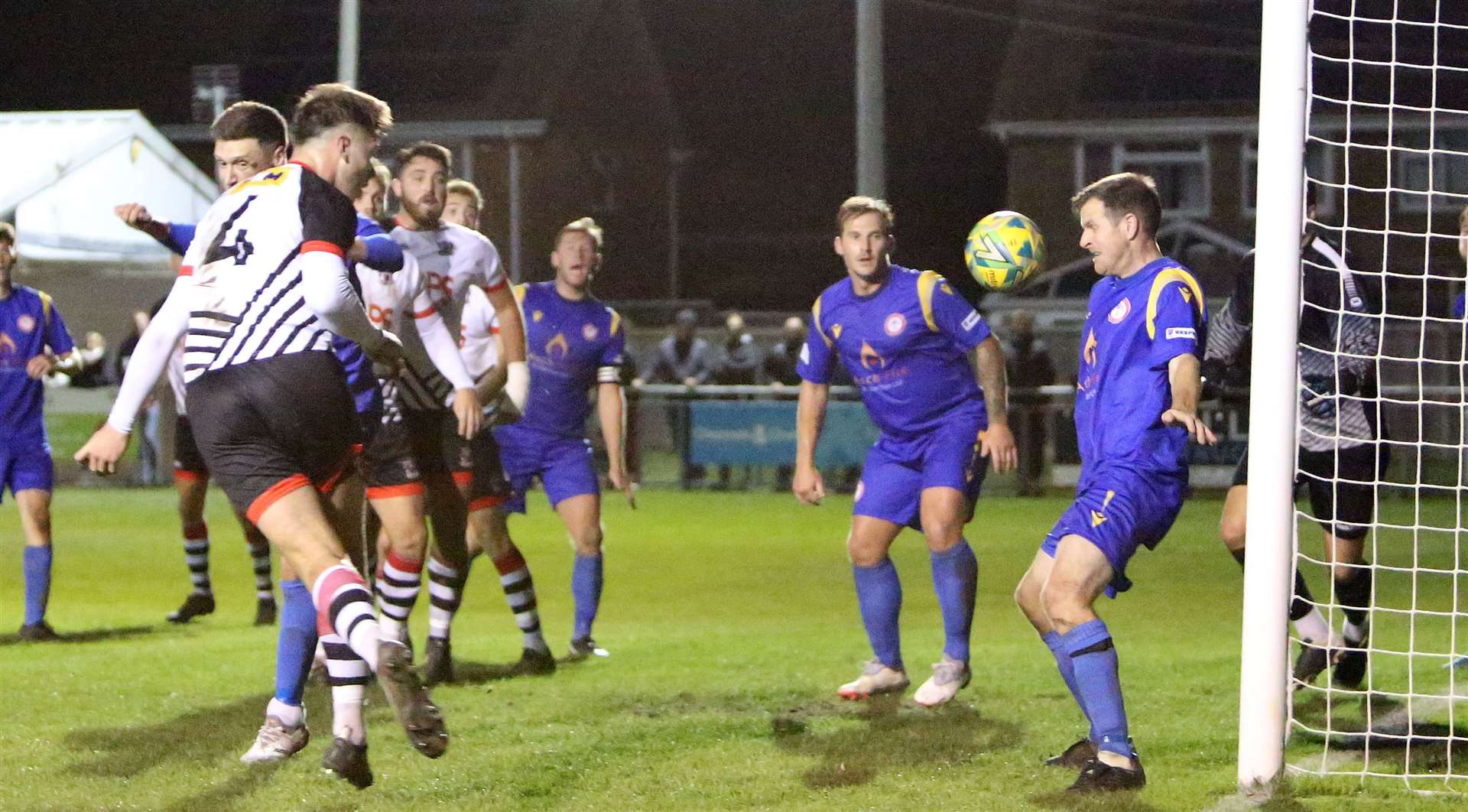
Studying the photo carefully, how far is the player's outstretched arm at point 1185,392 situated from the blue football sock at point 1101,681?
585 mm

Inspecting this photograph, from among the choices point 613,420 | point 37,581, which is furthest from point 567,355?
point 37,581

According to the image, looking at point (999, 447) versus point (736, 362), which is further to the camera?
point (736, 362)

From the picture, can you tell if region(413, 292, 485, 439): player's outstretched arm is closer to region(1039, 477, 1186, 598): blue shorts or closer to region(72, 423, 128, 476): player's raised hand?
region(72, 423, 128, 476): player's raised hand

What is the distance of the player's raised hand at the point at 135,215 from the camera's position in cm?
482

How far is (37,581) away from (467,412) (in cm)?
369

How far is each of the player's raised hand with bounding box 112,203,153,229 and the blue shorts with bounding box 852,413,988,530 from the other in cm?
275

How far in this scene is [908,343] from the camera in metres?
6.09

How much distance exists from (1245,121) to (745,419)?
679 inches

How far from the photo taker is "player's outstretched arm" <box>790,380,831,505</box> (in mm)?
6184

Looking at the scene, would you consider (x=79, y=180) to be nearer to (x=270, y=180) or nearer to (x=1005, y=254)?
(x=1005, y=254)

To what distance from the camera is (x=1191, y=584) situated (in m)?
10.1

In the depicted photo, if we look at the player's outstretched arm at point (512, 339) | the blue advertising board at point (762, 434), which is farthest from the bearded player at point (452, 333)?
the blue advertising board at point (762, 434)

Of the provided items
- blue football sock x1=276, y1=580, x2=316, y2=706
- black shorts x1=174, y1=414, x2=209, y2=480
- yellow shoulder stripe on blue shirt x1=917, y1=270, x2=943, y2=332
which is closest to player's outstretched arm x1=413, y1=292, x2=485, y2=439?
blue football sock x1=276, y1=580, x2=316, y2=706

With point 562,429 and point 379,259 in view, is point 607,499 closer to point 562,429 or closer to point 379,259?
point 562,429
